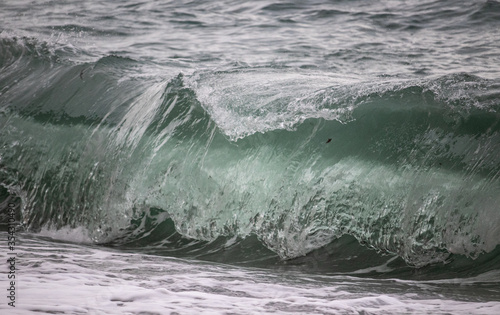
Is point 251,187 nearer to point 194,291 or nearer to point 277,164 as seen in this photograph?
point 277,164

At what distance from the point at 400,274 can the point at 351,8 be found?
20.0ft

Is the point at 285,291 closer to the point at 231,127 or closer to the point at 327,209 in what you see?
the point at 327,209

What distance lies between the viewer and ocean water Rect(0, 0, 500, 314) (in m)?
3.16

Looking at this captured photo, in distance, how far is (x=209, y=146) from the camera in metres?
4.77

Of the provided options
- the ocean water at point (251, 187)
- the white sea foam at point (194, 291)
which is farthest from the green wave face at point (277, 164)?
the white sea foam at point (194, 291)

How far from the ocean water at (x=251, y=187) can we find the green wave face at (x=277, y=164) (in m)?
0.01

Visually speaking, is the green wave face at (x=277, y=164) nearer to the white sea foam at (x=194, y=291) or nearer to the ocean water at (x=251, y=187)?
the ocean water at (x=251, y=187)

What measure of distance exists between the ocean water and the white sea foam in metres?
0.01

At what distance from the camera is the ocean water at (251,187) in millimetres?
3162

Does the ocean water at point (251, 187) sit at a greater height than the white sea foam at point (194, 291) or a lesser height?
greater

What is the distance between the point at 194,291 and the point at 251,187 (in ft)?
4.75

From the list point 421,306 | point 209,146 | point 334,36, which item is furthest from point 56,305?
point 334,36

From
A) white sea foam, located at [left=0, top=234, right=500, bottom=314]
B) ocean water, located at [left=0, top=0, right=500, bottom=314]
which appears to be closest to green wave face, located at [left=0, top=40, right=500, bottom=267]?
ocean water, located at [left=0, top=0, right=500, bottom=314]

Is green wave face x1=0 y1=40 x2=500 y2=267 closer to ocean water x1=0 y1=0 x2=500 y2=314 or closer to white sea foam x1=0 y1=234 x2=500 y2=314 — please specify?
ocean water x1=0 y1=0 x2=500 y2=314
